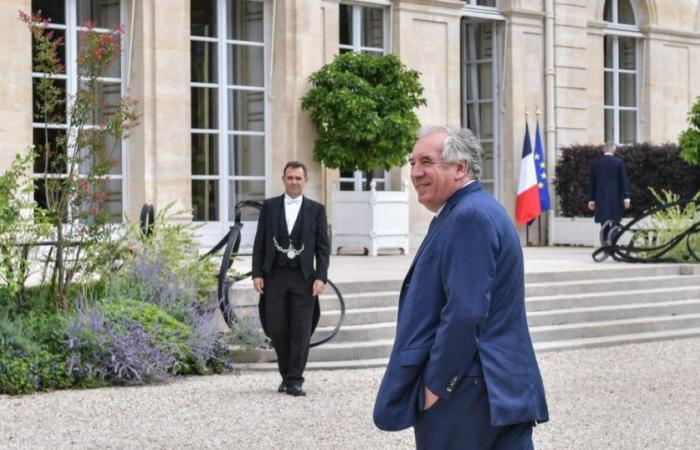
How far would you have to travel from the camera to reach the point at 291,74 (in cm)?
1641

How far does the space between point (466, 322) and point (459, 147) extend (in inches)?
21.3

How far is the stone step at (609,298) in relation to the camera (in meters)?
12.3

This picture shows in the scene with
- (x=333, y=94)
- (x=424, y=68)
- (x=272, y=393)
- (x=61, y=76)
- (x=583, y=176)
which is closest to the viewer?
(x=272, y=393)

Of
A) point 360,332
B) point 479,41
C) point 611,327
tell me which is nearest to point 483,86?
point 479,41

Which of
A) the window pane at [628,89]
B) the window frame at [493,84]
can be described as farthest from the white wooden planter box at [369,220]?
the window pane at [628,89]

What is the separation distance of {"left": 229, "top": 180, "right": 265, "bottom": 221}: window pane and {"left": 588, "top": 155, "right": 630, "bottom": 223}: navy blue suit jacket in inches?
164

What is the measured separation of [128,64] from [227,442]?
8971 millimetres

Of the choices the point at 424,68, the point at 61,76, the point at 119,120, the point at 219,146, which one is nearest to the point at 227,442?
the point at 119,120

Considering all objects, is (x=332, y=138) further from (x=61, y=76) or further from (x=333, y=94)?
(x=61, y=76)

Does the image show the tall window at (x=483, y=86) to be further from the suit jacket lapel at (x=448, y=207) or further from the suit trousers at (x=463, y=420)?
the suit trousers at (x=463, y=420)

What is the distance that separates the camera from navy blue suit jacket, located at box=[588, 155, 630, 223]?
1647cm

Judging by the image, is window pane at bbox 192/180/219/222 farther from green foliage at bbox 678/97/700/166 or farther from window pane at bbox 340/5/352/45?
green foliage at bbox 678/97/700/166

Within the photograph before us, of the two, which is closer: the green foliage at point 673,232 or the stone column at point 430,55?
the green foliage at point 673,232

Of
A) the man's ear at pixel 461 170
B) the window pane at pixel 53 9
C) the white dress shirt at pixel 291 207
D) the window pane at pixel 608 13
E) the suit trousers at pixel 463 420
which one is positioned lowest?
the suit trousers at pixel 463 420
